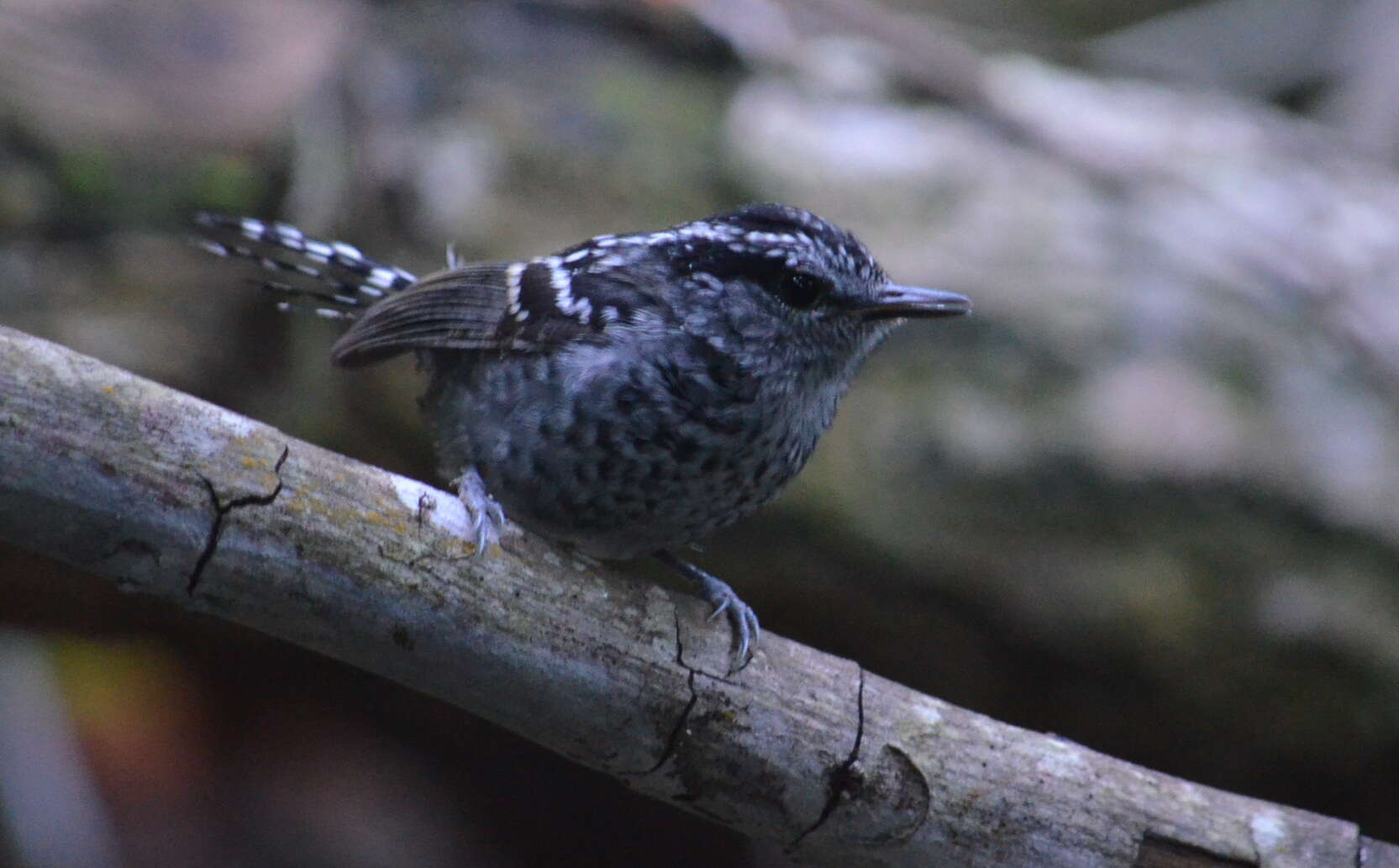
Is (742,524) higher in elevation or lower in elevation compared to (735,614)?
higher

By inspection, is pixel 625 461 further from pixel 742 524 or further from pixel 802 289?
pixel 742 524

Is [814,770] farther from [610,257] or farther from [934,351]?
[934,351]

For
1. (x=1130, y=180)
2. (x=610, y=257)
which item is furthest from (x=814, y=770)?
(x=1130, y=180)

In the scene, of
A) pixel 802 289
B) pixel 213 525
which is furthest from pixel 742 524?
pixel 213 525

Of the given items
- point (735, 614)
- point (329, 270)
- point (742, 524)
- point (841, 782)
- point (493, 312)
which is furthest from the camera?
point (742, 524)

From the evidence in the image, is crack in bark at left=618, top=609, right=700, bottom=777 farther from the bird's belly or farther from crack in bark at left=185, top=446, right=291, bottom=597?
crack in bark at left=185, top=446, right=291, bottom=597

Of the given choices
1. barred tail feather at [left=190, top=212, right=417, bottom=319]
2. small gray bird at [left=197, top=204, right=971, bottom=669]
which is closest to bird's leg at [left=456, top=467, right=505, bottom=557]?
small gray bird at [left=197, top=204, right=971, bottom=669]
